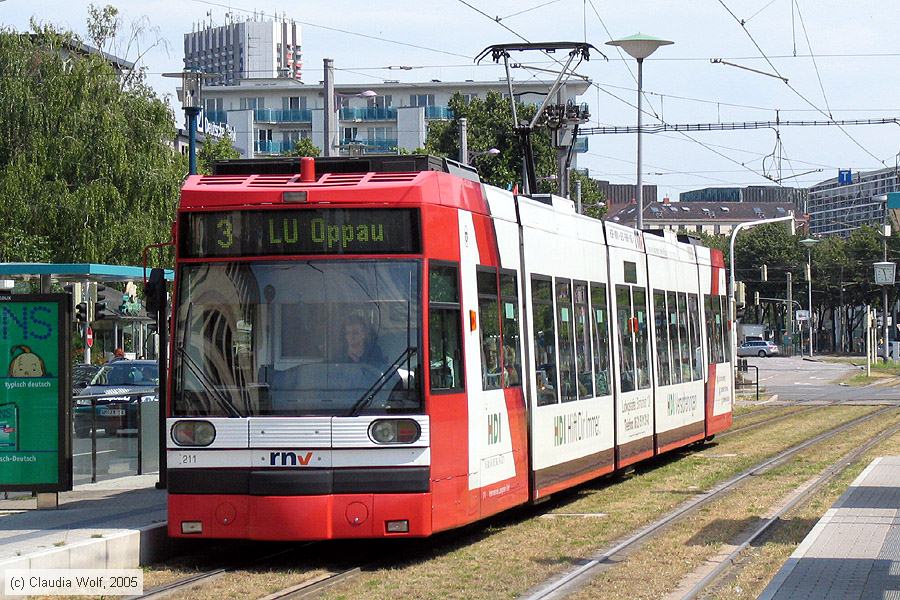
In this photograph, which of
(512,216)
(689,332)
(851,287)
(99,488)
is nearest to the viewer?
(512,216)

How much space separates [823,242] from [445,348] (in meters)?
110

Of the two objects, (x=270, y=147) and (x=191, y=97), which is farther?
(x=270, y=147)

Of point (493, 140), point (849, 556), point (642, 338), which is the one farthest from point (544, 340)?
point (493, 140)

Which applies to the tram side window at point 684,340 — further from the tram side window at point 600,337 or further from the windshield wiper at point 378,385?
the windshield wiper at point 378,385

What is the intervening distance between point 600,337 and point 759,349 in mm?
90990

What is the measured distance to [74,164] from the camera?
141ft

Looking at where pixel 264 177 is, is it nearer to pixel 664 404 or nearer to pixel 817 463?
pixel 664 404

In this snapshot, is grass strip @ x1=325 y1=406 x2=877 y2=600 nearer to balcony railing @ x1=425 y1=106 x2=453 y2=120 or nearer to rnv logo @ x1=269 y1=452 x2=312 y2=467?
rnv logo @ x1=269 y1=452 x2=312 y2=467

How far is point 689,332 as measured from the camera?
70.2ft

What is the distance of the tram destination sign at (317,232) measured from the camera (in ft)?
36.8

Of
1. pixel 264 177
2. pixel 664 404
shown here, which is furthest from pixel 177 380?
pixel 664 404

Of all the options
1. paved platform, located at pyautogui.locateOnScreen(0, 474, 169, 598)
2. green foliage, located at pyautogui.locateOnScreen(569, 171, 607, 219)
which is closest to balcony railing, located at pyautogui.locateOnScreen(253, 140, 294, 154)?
green foliage, located at pyautogui.locateOnScreen(569, 171, 607, 219)

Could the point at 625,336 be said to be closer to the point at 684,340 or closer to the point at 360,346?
the point at 684,340

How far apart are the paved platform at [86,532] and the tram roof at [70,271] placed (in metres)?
2.60
